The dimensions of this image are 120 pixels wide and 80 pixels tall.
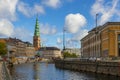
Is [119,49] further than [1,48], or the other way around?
[1,48]

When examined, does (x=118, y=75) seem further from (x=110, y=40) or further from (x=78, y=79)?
(x=110, y=40)

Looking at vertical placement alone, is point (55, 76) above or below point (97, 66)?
below

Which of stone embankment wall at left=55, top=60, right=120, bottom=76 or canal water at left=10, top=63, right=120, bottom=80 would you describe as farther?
stone embankment wall at left=55, top=60, right=120, bottom=76

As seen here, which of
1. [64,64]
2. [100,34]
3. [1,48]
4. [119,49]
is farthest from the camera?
[1,48]

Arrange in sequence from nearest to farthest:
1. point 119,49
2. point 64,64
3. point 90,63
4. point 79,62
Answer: point 90,63 < point 79,62 < point 119,49 < point 64,64

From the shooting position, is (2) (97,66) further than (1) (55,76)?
Yes

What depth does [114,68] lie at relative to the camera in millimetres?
70062

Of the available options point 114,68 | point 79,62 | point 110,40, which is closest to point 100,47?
point 110,40

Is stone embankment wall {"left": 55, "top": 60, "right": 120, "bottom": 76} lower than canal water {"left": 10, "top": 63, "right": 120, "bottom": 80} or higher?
higher

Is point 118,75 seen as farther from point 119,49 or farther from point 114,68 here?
point 119,49

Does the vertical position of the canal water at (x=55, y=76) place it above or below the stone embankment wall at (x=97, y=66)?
below

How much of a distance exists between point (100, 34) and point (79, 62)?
37.3 meters

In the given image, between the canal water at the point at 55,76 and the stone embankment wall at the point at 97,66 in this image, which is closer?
the canal water at the point at 55,76

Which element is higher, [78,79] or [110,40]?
[110,40]
